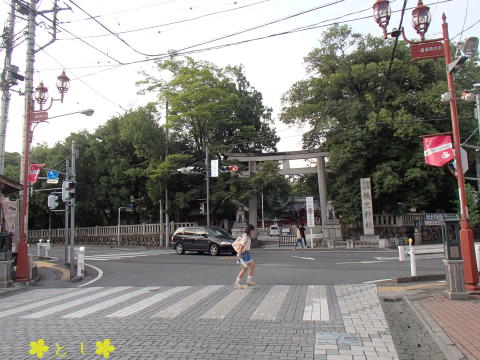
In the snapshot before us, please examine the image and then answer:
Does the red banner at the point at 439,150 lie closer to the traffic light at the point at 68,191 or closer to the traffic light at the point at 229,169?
the traffic light at the point at 68,191

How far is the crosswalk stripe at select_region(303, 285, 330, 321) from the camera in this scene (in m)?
6.86

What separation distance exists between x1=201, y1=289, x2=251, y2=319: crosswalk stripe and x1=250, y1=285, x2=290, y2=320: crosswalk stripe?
57 centimetres

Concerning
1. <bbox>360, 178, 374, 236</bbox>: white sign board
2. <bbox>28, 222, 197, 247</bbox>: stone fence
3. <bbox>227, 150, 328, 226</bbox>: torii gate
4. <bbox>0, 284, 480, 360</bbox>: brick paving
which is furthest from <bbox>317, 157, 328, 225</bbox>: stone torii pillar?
<bbox>0, 284, 480, 360</bbox>: brick paving

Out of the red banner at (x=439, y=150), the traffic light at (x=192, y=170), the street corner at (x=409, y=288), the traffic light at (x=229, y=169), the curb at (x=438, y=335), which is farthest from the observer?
the traffic light at (x=229, y=169)

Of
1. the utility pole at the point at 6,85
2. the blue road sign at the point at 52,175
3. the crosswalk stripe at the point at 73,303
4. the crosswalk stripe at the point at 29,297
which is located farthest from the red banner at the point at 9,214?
the blue road sign at the point at 52,175

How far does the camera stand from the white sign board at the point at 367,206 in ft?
88.4

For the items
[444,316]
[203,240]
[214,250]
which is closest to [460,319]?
[444,316]

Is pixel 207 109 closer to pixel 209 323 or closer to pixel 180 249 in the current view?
pixel 180 249

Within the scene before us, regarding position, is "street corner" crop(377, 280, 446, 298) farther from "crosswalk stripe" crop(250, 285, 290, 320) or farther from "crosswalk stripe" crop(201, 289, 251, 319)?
"crosswalk stripe" crop(201, 289, 251, 319)

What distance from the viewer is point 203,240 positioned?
22609 mm

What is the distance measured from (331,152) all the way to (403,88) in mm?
7005

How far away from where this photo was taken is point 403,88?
28.0 m

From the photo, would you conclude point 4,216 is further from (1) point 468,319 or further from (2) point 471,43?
(2) point 471,43

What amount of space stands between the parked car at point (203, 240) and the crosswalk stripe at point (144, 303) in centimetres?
1137
